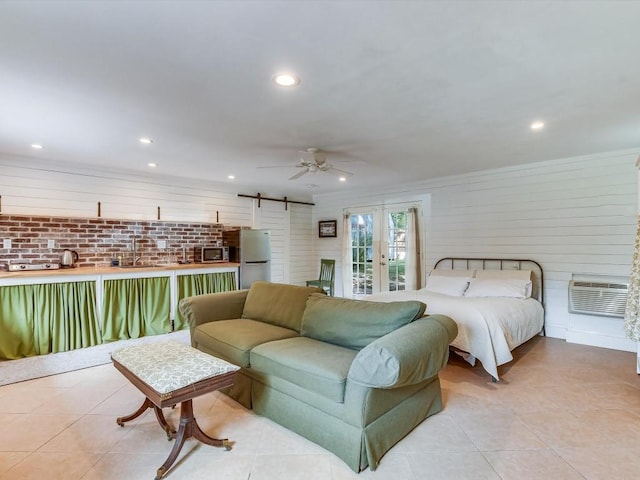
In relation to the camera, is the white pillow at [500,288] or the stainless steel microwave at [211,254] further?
the stainless steel microwave at [211,254]

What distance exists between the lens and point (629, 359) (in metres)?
3.63

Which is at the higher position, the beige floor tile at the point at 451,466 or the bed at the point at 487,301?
the bed at the point at 487,301

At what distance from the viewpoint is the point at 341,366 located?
2.07 metres

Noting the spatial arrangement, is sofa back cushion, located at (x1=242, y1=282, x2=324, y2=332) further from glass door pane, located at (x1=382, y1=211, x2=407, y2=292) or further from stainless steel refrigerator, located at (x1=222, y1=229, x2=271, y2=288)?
glass door pane, located at (x1=382, y1=211, x2=407, y2=292)

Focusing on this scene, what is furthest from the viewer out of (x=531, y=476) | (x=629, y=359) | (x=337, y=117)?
(x=629, y=359)

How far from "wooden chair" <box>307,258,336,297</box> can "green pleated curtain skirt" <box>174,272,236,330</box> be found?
1711 mm

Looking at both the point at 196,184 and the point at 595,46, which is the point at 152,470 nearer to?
the point at 595,46

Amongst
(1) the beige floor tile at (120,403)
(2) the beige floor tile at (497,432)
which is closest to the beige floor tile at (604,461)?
(2) the beige floor tile at (497,432)

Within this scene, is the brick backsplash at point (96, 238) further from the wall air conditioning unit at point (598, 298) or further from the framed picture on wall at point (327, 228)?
the wall air conditioning unit at point (598, 298)

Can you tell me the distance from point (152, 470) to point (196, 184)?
14.7 ft

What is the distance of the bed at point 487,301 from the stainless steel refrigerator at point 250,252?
2202mm

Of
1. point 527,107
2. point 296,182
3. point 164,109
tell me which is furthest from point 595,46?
point 296,182

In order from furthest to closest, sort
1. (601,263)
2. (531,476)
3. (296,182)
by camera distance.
Answer: 1. (296,182)
2. (601,263)
3. (531,476)

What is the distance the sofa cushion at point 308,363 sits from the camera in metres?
2.00
